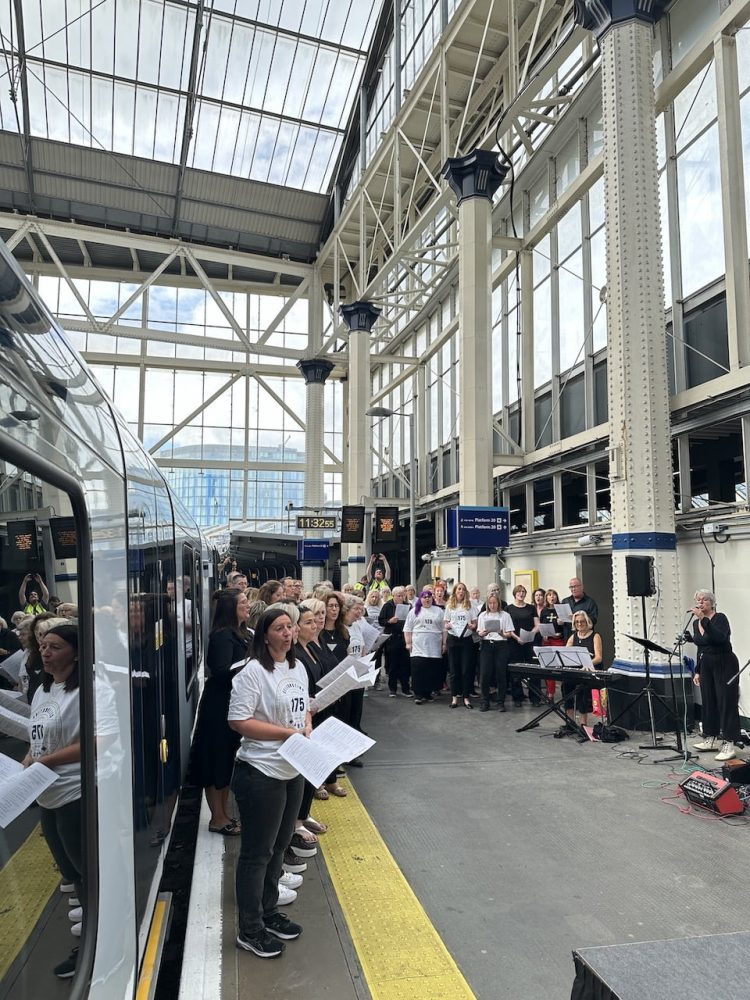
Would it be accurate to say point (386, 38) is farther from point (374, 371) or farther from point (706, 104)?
point (706, 104)

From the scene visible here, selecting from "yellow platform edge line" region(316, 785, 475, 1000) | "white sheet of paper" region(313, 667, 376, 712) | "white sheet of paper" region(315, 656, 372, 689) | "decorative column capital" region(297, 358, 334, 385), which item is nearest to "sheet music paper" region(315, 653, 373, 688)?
"white sheet of paper" region(315, 656, 372, 689)

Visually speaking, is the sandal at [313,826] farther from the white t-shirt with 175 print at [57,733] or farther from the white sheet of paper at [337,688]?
the white t-shirt with 175 print at [57,733]

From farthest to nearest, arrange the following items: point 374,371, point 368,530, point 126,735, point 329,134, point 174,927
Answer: point 374,371 → point 329,134 → point 368,530 → point 174,927 → point 126,735

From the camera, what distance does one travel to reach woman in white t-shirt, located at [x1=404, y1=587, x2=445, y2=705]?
1070cm

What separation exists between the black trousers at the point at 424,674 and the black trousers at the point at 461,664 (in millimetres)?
268

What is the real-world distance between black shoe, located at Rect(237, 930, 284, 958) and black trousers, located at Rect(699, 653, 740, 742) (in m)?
5.62

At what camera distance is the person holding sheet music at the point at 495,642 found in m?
10.1

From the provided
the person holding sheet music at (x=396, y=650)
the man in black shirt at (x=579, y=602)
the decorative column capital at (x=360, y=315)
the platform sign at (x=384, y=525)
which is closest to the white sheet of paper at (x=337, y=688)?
the man in black shirt at (x=579, y=602)

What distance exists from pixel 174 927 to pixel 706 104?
11.9 meters

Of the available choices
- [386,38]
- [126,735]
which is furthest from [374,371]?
[126,735]

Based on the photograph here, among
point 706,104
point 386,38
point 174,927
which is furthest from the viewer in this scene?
point 386,38

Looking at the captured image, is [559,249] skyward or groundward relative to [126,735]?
skyward

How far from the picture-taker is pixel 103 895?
2.16 metres

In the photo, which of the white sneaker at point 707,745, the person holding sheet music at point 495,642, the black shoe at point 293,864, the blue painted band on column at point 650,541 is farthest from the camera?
the person holding sheet music at point 495,642
